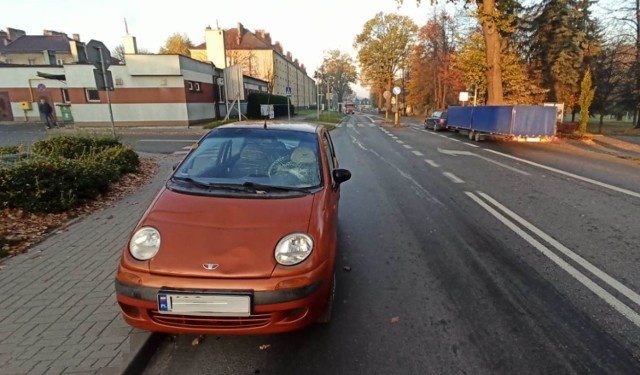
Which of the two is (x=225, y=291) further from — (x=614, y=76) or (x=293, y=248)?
(x=614, y=76)

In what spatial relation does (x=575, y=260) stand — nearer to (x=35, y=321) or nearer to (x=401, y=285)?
(x=401, y=285)

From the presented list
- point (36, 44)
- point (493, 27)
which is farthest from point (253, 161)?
point (36, 44)

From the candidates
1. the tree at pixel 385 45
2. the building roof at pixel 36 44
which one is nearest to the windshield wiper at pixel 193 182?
the tree at pixel 385 45

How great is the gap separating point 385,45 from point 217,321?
5895 centimetres

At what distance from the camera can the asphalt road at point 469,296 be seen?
2672mm

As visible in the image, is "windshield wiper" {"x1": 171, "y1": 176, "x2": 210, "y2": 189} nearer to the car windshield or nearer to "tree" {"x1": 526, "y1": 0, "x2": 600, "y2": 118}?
the car windshield

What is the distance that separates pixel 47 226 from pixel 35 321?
9.46 ft

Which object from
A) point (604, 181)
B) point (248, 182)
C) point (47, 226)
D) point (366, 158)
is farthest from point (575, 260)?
point (366, 158)

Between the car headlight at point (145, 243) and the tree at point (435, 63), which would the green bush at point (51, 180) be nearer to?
the car headlight at point (145, 243)

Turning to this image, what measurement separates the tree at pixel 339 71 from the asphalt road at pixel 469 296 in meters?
83.5

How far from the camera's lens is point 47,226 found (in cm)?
532

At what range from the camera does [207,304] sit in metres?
2.40

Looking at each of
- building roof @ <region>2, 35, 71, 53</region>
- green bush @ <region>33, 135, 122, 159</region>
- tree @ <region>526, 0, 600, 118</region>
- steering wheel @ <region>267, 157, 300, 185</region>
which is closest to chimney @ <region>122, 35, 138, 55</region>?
green bush @ <region>33, 135, 122, 159</region>

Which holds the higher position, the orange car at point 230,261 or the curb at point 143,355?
the orange car at point 230,261
